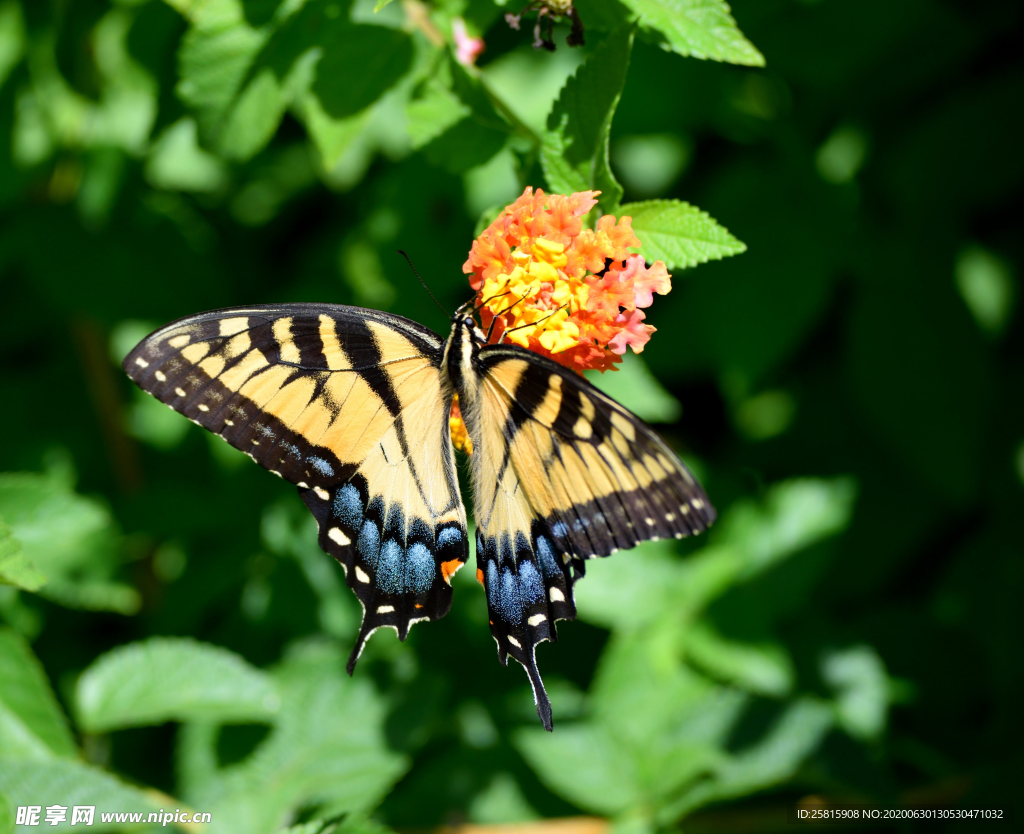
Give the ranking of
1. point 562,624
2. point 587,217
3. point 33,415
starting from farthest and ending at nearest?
point 33,415, point 562,624, point 587,217

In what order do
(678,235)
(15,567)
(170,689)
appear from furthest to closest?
(170,689)
(678,235)
(15,567)

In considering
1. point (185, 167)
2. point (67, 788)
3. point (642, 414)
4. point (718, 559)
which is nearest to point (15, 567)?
point (67, 788)

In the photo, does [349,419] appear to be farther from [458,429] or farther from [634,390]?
[634,390]

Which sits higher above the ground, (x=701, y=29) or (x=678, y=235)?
(x=701, y=29)

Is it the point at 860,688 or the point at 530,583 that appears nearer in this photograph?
the point at 530,583

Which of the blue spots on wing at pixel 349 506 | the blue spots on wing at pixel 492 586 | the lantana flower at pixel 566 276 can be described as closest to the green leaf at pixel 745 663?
the blue spots on wing at pixel 492 586

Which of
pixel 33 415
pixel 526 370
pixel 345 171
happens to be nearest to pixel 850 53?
pixel 526 370

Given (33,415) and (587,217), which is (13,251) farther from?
(587,217)
